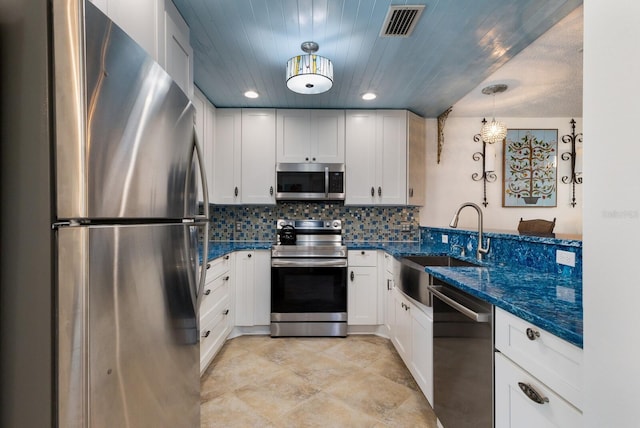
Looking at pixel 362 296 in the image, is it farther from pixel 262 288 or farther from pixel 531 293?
pixel 531 293

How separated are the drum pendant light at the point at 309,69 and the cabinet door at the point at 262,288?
1656 mm

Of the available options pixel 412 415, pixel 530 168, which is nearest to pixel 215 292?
pixel 412 415

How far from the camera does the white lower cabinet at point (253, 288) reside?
9.73 ft

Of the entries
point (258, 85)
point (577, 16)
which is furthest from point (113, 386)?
point (577, 16)

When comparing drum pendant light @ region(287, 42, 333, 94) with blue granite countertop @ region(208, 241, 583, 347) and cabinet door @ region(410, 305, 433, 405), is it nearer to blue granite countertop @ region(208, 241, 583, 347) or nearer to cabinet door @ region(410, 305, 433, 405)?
blue granite countertop @ region(208, 241, 583, 347)

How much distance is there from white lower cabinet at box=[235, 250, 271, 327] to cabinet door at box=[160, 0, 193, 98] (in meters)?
1.66

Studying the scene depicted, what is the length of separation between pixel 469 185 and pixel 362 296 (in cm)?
199

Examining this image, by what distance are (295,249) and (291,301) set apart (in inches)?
19.8

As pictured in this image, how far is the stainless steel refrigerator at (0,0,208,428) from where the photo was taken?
0.64 meters

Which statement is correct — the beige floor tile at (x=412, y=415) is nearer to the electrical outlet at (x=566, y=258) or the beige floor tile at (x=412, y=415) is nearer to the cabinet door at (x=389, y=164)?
the electrical outlet at (x=566, y=258)

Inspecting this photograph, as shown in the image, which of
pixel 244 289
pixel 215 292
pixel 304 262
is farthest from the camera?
pixel 244 289

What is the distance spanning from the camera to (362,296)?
2973 mm

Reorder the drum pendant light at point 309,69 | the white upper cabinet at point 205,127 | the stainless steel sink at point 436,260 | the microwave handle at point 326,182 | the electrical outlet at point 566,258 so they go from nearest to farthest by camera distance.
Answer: the electrical outlet at point 566,258
the drum pendant light at point 309,69
the stainless steel sink at point 436,260
the white upper cabinet at point 205,127
the microwave handle at point 326,182
